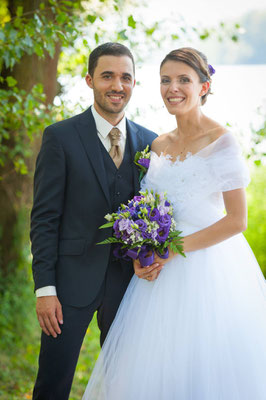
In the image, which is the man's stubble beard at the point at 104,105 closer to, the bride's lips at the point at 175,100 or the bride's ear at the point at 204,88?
the bride's lips at the point at 175,100

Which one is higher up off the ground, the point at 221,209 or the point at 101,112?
the point at 101,112

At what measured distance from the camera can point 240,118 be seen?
372cm

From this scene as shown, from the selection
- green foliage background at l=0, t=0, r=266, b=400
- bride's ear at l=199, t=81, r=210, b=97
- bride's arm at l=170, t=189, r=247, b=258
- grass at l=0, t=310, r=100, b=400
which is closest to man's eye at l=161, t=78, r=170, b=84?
bride's ear at l=199, t=81, r=210, b=97

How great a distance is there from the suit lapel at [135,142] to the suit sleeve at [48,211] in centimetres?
44

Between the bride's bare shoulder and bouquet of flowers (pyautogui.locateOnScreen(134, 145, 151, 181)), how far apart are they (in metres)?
0.12

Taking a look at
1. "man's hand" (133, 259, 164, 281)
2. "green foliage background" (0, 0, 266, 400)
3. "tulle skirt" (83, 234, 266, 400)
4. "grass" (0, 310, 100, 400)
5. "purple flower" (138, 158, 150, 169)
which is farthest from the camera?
"grass" (0, 310, 100, 400)

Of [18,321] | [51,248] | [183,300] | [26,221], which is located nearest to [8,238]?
[26,221]

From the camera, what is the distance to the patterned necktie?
104 inches

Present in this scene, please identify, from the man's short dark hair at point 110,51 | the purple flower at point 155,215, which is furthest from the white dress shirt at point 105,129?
the purple flower at point 155,215

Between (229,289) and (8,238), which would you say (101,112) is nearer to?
(229,289)

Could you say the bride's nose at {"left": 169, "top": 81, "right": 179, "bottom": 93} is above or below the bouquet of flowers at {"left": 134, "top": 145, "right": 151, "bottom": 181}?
above

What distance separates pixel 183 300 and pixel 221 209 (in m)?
0.57

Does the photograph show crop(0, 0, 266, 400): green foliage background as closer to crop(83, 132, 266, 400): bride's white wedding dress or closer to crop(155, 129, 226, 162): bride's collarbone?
crop(155, 129, 226, 162): bride's collarbone

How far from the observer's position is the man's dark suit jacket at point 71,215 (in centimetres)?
248
